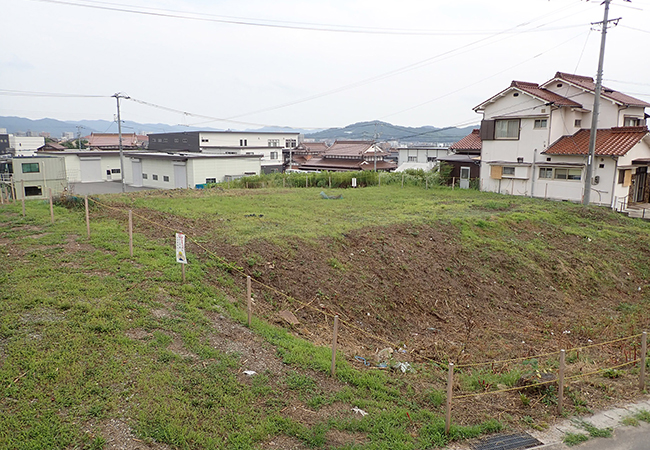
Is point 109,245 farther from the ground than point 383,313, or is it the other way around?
point 109,245

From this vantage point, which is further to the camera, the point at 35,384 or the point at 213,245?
the point at 213,245

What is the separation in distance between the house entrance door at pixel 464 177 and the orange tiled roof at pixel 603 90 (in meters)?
7.52

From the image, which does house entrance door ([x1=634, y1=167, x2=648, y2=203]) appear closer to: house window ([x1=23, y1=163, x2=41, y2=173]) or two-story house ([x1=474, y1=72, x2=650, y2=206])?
two-story house ([x1=474, y1=72, x2=650, y2=206])

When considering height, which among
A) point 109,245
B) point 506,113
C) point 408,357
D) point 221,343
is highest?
point 506,113

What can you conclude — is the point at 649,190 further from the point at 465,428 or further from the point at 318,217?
the point at 465,428

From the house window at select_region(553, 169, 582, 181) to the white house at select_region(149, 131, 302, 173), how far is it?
3569 cm

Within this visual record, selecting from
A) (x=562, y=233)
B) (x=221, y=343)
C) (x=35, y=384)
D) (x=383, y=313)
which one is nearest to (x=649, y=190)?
(x=562, y=233)

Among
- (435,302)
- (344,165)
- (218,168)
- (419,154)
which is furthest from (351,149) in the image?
(435,302)

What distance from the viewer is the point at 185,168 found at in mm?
38938

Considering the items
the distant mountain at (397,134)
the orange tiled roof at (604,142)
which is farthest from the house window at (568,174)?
the distant mountain at (397,134)

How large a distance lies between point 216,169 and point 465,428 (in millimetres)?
37933

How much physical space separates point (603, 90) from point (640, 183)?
6293 mm

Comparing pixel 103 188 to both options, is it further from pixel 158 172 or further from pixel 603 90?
pixel 603 90

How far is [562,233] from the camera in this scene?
19.2 m
